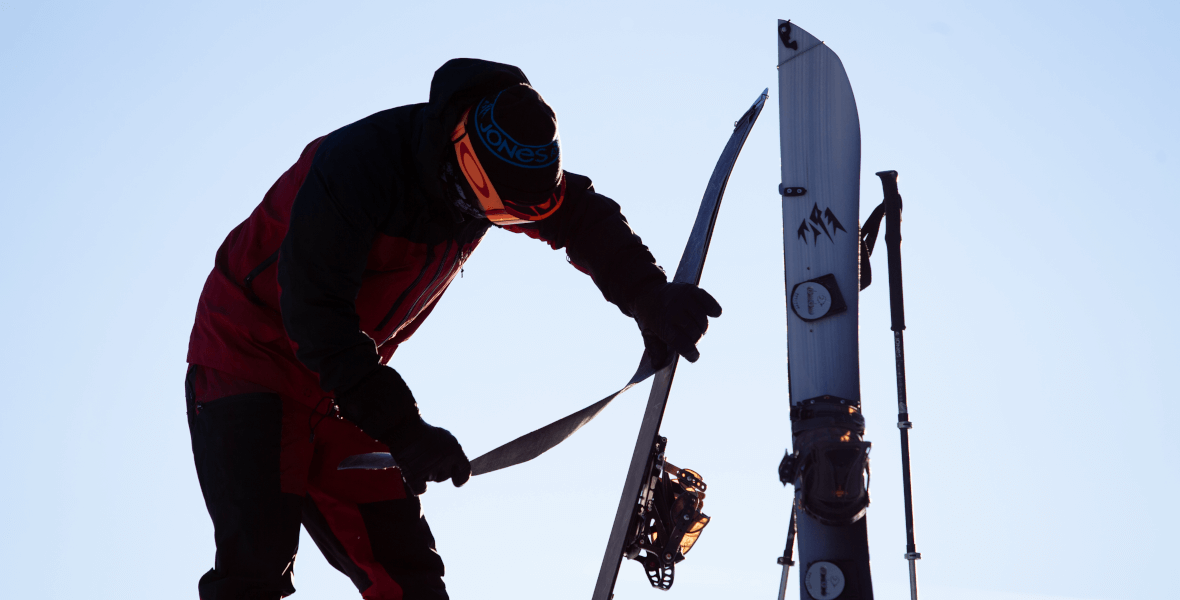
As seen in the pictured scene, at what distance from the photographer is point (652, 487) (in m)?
2.83

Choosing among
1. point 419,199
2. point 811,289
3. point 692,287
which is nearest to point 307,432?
point 419,199

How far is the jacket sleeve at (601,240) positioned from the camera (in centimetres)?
260

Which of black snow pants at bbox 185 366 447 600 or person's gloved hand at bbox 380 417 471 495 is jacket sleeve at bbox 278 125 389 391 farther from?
black snow pants at bbox 185 366 447 600

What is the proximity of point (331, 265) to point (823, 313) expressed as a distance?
1997 mm

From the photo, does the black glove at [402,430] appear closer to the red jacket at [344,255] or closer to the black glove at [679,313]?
the red jacket at [344,255]

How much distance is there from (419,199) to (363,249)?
0.58ft

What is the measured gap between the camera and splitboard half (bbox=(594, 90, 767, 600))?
9.05ft

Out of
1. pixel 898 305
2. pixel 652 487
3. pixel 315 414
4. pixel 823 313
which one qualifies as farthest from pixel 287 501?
pixel 898 305

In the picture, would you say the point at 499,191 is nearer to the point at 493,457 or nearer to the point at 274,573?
the point at 493,457

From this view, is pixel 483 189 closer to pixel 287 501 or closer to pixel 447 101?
pixel 447 101

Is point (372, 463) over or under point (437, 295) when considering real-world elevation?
under

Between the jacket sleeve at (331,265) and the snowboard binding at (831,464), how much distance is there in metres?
1.63

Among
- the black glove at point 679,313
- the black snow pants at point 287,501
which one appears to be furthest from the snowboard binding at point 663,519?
the black snow pants at point 287,501

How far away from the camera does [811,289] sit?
3.59 metres
